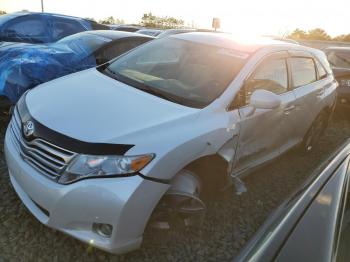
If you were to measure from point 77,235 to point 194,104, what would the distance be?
1321mm

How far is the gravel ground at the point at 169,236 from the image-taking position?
9.00 ft

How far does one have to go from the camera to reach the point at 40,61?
189 inches

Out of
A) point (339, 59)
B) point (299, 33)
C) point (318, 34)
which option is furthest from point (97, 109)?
point (318, 34)

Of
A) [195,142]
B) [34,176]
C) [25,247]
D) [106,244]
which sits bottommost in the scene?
[25,247]

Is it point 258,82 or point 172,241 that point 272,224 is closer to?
point 172,241

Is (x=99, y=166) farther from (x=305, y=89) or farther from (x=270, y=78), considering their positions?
(x=305, y=89)

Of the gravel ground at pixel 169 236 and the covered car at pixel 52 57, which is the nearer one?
the gravel ground at pixel 169 236

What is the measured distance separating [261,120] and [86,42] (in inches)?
135

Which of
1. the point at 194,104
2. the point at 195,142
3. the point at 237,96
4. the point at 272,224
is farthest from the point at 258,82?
the point at 272,224

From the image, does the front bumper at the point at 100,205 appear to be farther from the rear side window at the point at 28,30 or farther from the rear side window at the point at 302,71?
the rear side window at the point at 28,30

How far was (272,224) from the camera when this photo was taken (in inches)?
72.0

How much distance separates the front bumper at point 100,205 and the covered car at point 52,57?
7.24 ft

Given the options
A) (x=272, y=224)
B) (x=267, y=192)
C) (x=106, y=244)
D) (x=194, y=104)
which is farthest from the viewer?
(x=267, y=192)

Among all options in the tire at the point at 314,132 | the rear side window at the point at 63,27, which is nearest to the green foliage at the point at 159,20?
the rear side window at the point at 63,27
